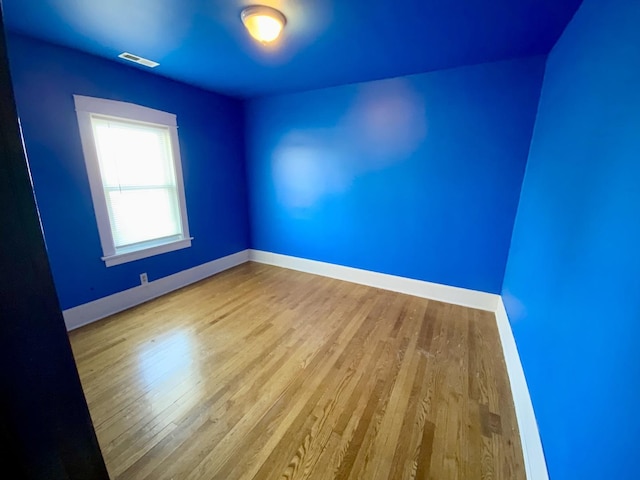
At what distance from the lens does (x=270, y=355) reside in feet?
6.86

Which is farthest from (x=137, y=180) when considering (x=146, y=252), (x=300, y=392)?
(x=300, y=392)

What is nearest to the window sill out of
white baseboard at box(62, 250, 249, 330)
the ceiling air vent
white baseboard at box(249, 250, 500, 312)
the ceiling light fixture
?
white baseboard at box(62, 250, 249, 330)

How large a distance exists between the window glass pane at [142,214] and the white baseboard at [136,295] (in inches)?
20.8

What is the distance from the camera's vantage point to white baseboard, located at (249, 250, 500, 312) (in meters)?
2.82

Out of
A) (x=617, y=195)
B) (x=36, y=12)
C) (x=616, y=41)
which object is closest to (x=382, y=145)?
(x=616, y=41)

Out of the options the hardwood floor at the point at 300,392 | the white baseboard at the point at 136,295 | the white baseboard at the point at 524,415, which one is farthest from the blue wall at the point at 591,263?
the white baseboard at the point at 136,295

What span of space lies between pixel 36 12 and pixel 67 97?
0.70 metres

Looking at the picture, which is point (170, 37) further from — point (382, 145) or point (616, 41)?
point (616, 41)

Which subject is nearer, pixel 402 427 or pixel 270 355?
pixel 402 427

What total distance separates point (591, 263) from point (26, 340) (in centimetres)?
171

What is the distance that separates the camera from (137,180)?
2.80 meters

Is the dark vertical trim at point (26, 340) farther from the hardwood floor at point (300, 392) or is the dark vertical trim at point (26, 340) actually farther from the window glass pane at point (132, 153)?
the window glass pane at point (132, 153)

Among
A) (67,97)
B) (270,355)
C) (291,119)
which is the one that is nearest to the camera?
(270,355)

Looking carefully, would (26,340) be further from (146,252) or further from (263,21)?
(146,252)
